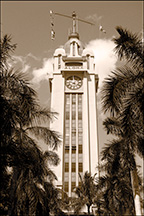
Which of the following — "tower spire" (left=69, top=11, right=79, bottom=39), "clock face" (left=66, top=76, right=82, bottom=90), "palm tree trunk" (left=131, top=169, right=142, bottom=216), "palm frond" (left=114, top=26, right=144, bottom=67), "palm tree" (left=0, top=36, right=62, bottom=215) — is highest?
"tower spire" (left=69, top=11, right=79, bottom=39)

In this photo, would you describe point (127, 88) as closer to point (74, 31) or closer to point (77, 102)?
point (77, 102)

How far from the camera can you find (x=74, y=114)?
53875 mm

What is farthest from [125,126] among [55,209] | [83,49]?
[83,49]

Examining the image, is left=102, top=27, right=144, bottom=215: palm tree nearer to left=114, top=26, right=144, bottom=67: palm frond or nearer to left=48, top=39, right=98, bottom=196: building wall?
left=114, top=26, right=144, bottom=67: palm frond

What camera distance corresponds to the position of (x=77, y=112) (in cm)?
5403

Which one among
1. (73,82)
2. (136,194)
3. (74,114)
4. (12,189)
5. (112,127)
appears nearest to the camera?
(136,194)

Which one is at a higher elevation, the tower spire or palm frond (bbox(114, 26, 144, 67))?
the tower spire

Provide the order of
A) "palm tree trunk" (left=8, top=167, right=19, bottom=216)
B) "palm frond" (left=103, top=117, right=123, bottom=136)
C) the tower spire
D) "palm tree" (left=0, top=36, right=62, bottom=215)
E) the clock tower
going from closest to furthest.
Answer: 1. "palm tree" (left=0, top=36, right=62, bottom=215)
2. "palm tree trunk" (left=8, top=167, right=19, bottom=216)
3. "palm frond" (left=103, top=117, right=123, bottom=136)
4. the clock tower
5. the tower spire

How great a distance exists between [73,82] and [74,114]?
8203 mm

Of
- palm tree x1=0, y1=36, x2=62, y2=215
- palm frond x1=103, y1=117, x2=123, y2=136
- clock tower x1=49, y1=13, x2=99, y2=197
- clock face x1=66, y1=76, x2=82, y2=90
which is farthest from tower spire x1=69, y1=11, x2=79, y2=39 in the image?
palm tree x1=0, y1=36, x2=62, y2=215

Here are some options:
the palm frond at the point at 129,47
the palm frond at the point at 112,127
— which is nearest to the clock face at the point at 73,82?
the palm frond at the point at 112,127

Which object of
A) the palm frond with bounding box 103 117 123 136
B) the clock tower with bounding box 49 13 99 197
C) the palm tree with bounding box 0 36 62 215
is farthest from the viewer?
the clock tower with bounding box 49 13 99 197

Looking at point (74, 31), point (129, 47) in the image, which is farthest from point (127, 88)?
point (74, 31)

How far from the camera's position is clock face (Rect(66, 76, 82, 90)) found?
57.2m
